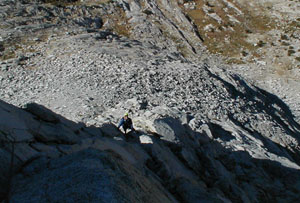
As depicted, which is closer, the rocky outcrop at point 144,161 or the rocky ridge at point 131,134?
the rocky outcrop at point 144,161

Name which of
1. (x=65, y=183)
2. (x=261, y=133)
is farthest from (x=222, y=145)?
(x=65, y=183)

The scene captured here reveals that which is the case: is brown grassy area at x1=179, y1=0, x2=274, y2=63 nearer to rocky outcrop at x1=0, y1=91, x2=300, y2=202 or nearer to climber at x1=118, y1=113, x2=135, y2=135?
rocky outcrop at x1=0, y1=91, x2=300, y2=202

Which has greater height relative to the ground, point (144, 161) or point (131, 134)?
point (144, 161)

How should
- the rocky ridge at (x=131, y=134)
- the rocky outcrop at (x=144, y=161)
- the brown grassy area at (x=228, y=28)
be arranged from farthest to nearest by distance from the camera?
1. the brown grassy area at (x=228, y=28)
2. the rocky ridge at (x=131, y=134)
3. the rocky outcrop at (x=144, y=161)

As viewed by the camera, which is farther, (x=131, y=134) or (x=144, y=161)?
(x=131, y=134)

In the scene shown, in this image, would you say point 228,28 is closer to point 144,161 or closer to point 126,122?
point 126,122

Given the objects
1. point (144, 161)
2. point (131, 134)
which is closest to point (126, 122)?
point (131, 134)

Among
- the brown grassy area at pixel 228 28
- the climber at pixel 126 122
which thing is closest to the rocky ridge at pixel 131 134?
the climber at pixel 126 122

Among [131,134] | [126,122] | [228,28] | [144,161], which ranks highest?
[228,28]

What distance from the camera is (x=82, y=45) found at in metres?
24.9

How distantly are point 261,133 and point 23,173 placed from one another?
53.7 feet

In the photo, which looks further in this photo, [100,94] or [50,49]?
[50,49]

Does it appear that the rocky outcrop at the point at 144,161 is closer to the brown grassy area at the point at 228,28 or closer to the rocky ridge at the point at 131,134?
the rocky ridge at the point at 131,134

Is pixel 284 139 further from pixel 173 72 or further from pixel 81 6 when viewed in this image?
pixel 81 6
